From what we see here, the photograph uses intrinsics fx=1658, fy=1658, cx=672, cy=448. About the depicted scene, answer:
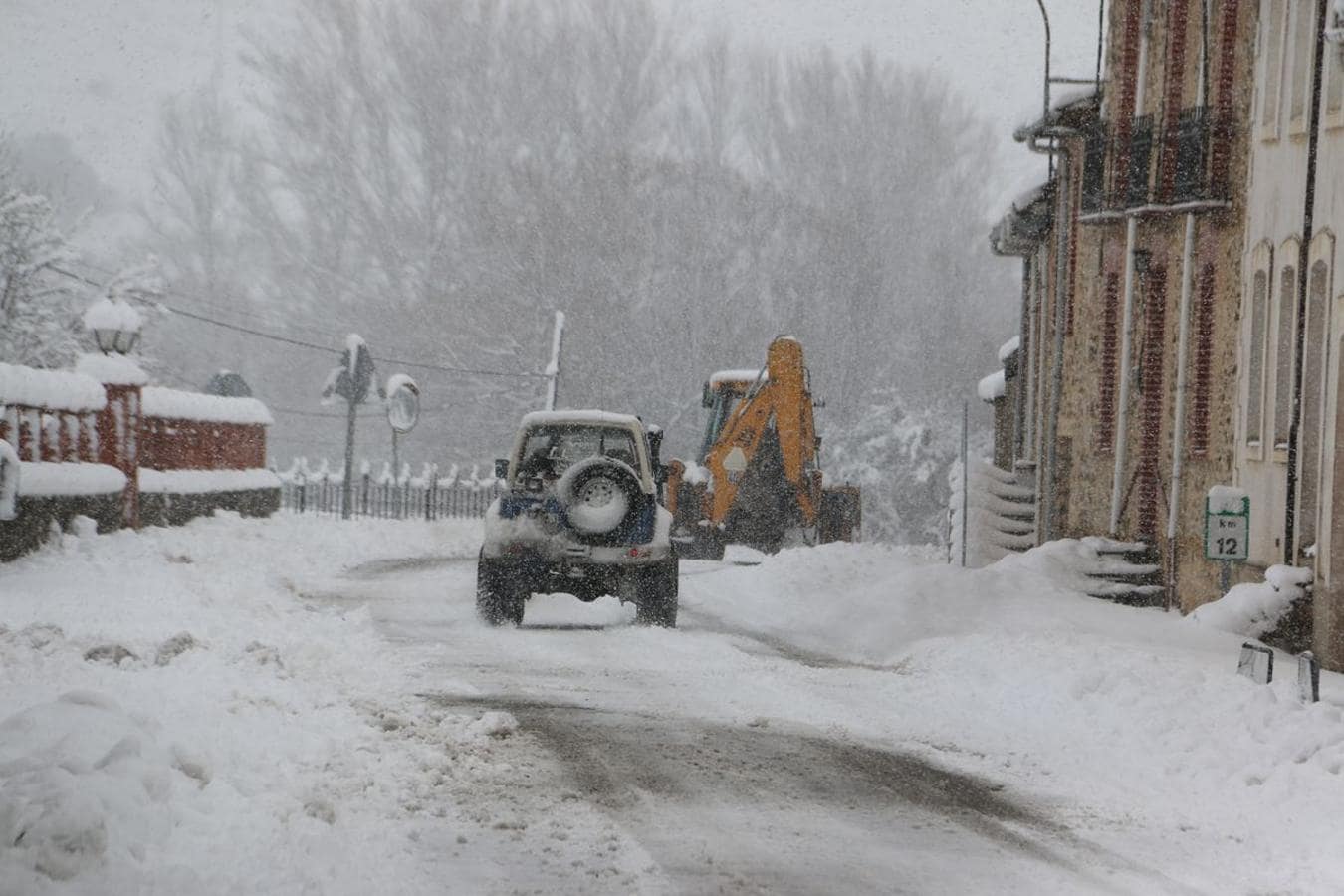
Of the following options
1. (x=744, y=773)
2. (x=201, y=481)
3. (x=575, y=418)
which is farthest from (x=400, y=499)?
(x=744, y=773)

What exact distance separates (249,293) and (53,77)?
10.7 metres

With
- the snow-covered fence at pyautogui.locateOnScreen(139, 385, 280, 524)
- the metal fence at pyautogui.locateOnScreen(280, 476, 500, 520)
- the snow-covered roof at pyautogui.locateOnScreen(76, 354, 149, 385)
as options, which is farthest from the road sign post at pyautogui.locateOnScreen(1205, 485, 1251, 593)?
the metal fence at pyautogui.locateOnScreen(280, 476, 500, 520)

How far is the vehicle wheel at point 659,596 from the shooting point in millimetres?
16203

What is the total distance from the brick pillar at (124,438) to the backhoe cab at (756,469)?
8786 millimetres

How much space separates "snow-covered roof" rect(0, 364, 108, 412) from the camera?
20.2m

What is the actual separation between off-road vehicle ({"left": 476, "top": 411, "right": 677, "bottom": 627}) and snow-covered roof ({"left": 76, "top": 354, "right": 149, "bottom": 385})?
1023cm

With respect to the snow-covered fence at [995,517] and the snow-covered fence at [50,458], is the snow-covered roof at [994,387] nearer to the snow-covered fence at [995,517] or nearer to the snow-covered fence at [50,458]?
the snow-covered fence at [995,517]

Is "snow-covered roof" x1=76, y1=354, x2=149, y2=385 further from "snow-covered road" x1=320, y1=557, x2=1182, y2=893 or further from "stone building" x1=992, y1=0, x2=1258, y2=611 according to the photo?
Result: "stone building" x1=992, y1=0, x2=1258, y2=611

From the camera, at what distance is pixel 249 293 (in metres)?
65.8

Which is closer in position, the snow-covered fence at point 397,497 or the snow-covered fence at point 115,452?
the snow-covered fence at point 115,452

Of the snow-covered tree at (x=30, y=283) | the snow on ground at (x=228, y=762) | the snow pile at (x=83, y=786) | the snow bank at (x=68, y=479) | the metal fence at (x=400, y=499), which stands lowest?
the metal fence at (x=400, y=499)

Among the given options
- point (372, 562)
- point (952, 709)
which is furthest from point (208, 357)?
point (952, 709)

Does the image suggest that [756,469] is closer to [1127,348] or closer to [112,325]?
[1127,348]

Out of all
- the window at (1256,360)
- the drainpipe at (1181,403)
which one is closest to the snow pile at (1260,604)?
the window at (1256,360)
